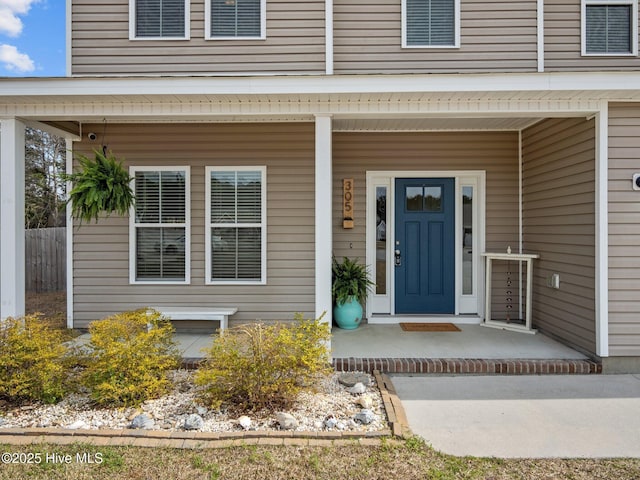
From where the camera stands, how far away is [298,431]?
109 inches

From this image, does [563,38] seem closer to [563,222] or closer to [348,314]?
[563,222]

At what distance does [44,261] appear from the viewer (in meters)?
8.80

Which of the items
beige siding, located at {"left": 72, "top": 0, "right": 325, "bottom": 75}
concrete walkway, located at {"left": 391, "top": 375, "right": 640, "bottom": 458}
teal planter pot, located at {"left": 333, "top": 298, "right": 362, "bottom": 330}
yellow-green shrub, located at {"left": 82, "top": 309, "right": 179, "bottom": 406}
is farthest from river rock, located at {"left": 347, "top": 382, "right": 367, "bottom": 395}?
beige siding, located at {"left": 72, "top": 0, "right": 325, "bottom": 75}

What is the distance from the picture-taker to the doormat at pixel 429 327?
519cm

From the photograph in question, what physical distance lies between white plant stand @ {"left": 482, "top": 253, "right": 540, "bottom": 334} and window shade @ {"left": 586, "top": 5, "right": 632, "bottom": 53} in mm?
2559

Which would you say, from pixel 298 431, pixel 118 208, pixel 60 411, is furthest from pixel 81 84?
pixel 298 431

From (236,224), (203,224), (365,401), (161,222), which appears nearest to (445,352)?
(365,401)

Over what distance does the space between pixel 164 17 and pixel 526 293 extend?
568cm

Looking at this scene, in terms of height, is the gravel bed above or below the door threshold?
below

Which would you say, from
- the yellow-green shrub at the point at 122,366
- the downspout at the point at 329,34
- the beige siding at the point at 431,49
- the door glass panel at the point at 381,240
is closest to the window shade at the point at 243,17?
the downspout at the point at 329,34

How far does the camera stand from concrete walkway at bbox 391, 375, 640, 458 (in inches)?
106

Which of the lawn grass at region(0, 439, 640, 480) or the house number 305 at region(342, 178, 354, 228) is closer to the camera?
the lawn grass at region(0, 439, 640, 480)

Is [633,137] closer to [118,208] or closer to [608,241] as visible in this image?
[608,241]

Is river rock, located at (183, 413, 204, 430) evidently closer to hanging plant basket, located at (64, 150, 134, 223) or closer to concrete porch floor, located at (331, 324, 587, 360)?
concrete porch floor, located at (331, 324, 587, 360)
